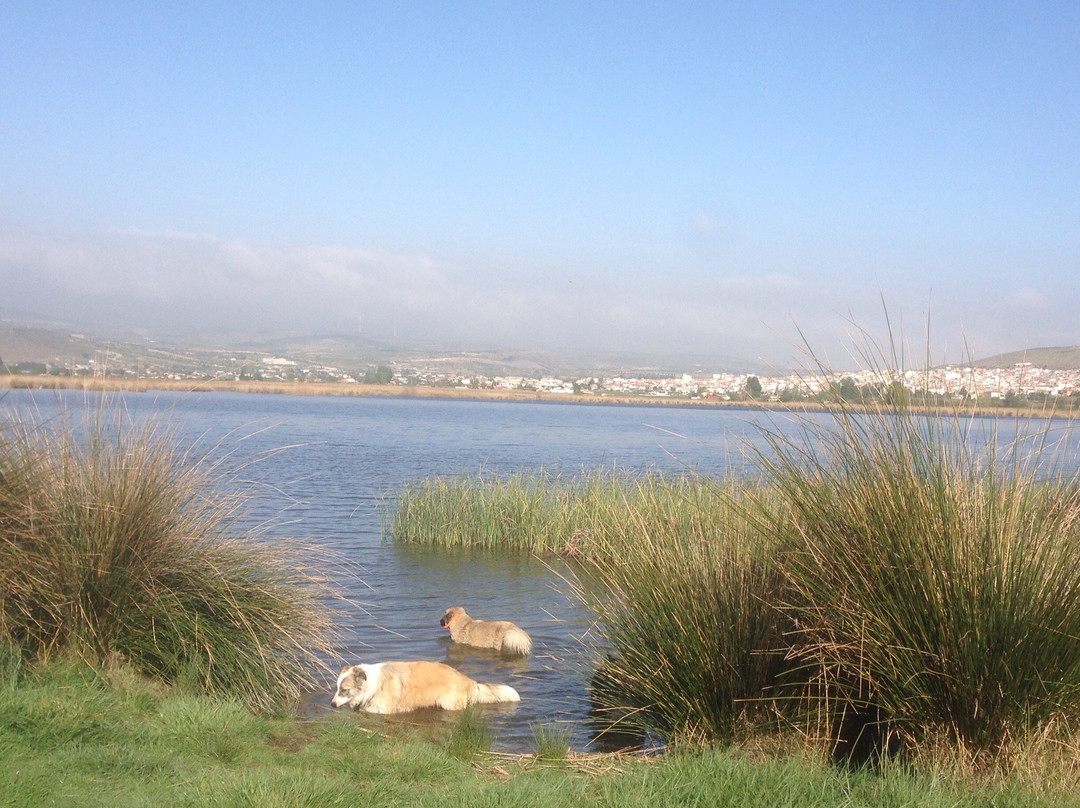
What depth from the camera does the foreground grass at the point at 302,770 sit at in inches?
159

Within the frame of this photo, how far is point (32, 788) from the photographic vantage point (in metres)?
4.22

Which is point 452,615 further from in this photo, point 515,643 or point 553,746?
point 553,746

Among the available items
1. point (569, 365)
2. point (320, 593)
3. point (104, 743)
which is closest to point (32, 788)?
point (104, 743)

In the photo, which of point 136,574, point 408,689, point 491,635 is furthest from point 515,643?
point 136,574

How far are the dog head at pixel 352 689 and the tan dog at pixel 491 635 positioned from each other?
250cm

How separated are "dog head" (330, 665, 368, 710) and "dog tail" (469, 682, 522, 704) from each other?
89 cm

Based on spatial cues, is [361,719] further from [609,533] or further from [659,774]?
[659,774]

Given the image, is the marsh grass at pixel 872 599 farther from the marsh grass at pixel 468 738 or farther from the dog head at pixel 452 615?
the dog head at pixel 452 615

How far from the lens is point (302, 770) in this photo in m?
4.60

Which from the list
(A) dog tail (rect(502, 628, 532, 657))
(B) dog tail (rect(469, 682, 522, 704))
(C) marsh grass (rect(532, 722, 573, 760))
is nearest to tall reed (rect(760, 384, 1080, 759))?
(C) marsh grass (rect(532, 722, 573, 760))

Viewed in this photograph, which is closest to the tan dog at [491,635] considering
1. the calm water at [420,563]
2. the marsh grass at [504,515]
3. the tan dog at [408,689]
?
the calm water at [420,563]

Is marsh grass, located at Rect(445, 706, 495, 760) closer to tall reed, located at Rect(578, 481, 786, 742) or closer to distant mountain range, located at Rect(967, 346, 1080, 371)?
tall reed, located at Rect(578, 481, 786, 742)

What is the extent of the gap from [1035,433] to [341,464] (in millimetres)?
25364

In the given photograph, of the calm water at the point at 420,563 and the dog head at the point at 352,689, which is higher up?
the dog head at the point at 352,689
